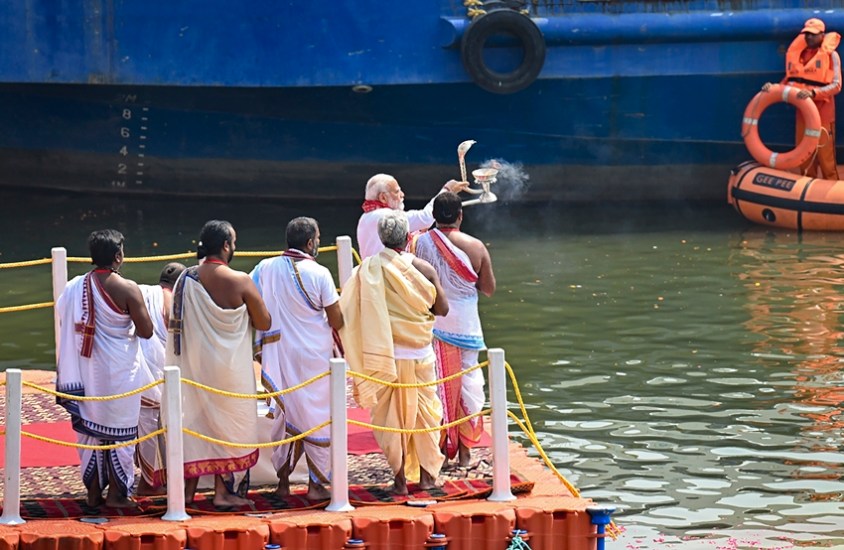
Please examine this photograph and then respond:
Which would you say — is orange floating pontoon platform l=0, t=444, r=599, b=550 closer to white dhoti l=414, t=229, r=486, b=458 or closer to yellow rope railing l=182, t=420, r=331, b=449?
yellow rope railing l=182, t=420, r=331, b=449

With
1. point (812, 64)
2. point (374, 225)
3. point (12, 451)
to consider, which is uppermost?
point (812, 64)

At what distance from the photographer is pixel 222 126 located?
19.8m

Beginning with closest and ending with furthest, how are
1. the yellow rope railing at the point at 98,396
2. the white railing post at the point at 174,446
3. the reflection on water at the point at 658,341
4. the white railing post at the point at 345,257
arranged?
the white railing post at the point at 174,446
the yellow rope railing at the point at 98,396
the reflection on water at the point at 658,341
the white railing post at the point at 345,257

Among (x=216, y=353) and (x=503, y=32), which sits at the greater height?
(x=503, y=32)

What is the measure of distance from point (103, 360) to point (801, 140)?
42.3 feet

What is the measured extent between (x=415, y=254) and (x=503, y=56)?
1068cm

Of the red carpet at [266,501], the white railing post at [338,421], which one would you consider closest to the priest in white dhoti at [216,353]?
the red carpet at [266,501]

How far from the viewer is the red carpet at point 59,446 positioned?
8.34 metres

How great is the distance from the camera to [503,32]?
1847 centimetres

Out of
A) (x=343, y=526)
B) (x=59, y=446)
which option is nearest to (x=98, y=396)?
(x=59, y=446)

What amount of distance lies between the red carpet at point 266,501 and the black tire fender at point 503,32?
36.2 feet

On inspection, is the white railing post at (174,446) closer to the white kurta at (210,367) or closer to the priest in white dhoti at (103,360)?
the white kurta at (210,367)

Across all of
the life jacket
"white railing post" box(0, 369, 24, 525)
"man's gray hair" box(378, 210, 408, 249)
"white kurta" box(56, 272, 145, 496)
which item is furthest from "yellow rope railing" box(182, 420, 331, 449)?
the life jacket

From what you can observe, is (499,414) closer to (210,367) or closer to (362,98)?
(210,367)
